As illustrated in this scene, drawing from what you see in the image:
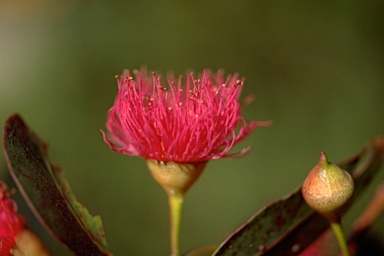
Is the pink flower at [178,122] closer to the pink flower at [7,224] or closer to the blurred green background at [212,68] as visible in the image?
the pink flower at [7,224]

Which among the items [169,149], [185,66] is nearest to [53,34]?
[185,66]

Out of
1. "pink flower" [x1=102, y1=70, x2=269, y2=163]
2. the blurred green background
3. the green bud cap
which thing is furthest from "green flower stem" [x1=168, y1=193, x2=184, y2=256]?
the blurred green background

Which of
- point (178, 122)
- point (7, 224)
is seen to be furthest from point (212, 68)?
point (7, 224)

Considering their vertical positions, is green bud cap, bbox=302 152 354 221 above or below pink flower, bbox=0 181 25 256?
below

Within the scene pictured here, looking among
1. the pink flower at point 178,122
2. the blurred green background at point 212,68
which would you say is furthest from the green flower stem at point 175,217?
the blurred green background at point 212,68

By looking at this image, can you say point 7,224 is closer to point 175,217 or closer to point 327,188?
point 175,217

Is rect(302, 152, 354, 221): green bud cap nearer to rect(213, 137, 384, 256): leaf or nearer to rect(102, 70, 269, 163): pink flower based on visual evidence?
rect(213, 137, 384, 256): leaf
